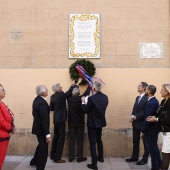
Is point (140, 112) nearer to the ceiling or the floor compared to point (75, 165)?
nearer to the ceiling

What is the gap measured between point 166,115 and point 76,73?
8.54ft

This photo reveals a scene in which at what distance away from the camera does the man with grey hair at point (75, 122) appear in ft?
20.4

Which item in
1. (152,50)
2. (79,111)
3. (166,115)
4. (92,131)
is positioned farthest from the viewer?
(152,50)

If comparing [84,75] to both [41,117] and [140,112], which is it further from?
[41,117]

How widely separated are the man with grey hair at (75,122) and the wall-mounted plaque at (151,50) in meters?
1.90

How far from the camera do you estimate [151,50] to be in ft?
22.2

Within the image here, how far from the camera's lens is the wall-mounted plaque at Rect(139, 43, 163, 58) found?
22.2 feet

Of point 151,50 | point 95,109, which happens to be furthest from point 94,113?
point 151,50

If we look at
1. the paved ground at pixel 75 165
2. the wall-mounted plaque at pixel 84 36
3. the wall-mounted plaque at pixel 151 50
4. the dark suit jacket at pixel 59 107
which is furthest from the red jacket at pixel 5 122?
the wall-mounted plaque at pixel 151 50

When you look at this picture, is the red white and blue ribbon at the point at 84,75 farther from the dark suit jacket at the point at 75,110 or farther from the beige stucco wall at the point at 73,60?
the dark suit jacket at the point at 75,110

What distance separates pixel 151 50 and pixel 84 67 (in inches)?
66.8

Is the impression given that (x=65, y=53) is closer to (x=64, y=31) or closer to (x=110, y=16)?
(x=64, y=31)

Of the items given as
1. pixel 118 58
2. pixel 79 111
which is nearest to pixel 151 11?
pixel 118 58

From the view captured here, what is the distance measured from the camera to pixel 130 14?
685 cm
